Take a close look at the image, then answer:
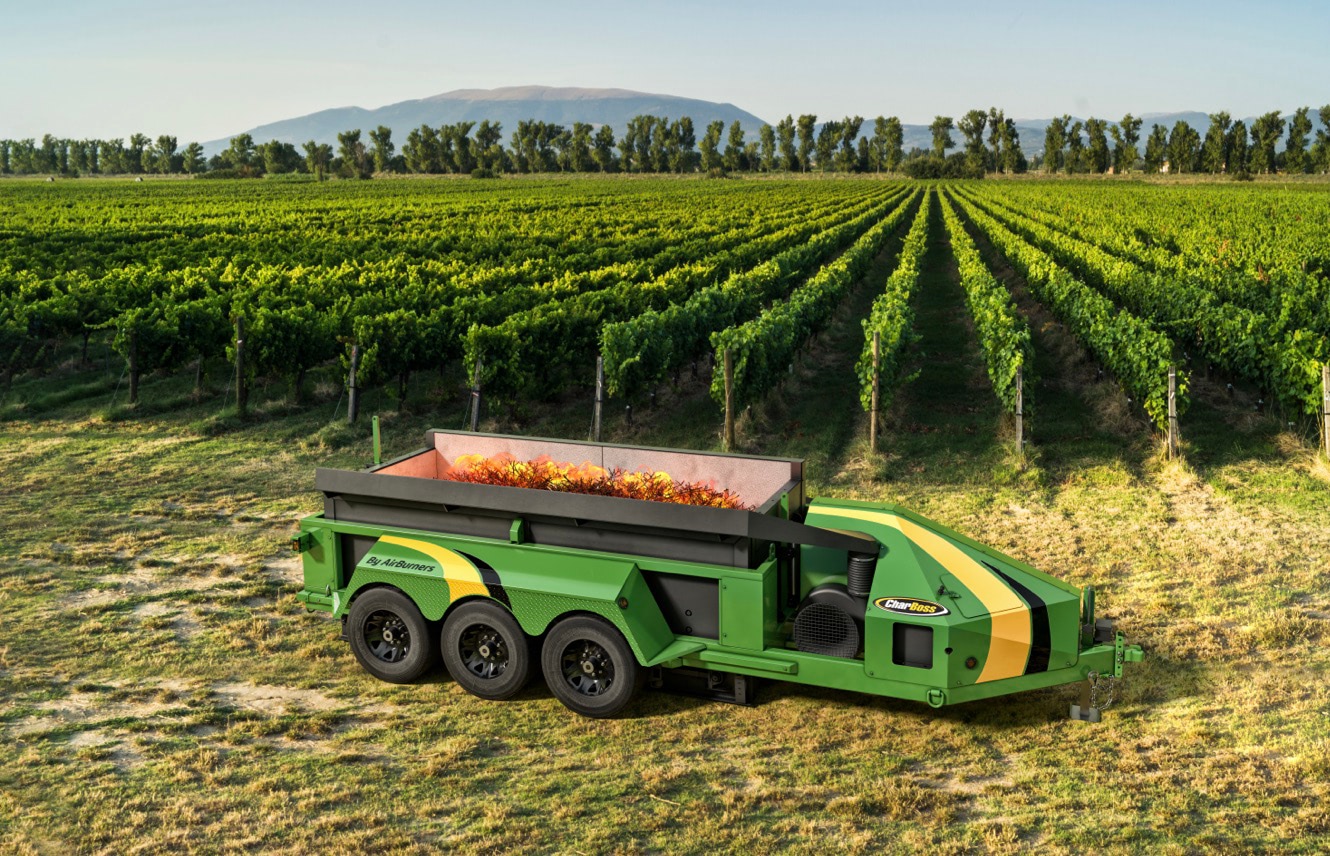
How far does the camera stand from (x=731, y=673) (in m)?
7.96

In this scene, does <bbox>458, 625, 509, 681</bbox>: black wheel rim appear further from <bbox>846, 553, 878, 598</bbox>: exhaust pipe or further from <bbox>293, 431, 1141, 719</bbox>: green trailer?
<bbox>846, 553, 878, 598</bbox>: exhaust pipe

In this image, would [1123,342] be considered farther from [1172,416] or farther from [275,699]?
[275,699]

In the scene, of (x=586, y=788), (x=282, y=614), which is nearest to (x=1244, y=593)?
(x=586, y=788)

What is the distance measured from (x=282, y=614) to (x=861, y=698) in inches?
217

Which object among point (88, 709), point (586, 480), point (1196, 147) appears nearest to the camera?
point (88, 709)

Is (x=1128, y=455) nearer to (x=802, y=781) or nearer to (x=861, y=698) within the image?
(x=861, y=698)

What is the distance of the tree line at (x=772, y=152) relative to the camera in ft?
509

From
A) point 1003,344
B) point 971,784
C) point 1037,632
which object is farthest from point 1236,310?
point 971,784

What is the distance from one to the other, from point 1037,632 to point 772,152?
198 meters

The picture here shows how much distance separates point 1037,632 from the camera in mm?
7531

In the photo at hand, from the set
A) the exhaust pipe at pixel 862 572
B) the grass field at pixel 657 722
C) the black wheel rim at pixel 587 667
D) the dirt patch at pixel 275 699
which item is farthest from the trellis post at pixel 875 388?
the dirt patch at pixel 275 699

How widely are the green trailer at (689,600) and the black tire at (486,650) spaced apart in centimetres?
1

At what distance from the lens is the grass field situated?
6430 millimetres

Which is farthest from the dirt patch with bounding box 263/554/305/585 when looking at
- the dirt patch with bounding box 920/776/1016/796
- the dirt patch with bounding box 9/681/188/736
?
the dirt patch with bounding box 920/776/1016/796
